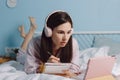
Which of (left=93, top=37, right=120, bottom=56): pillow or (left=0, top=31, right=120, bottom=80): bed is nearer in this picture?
(left=0, top=31, right=120, bottom=80): bed

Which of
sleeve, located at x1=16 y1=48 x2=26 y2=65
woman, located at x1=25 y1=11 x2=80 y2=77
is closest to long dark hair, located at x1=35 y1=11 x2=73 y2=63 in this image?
woman, located at x1=25 y1=11 x2=80 y2=77

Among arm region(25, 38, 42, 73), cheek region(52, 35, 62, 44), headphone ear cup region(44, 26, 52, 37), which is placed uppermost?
headphone ear cup region(44, 26, 52, 37)

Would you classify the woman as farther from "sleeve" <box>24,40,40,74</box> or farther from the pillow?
the pillow

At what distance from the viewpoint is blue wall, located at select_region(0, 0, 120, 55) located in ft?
7.63

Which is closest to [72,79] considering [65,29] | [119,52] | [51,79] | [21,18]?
[51,79]

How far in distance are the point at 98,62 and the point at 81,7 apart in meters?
1.22

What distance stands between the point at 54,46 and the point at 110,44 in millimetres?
903

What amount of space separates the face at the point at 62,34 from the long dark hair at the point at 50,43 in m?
0.02

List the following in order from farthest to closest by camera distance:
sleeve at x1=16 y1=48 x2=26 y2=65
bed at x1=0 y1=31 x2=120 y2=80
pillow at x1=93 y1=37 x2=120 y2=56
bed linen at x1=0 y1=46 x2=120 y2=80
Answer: pillow at x1=93 y1=37 x2=120 y2=56 < bed at x1=0 y1=31 x2=120 y2=80 < sleeve at x1=16 y1=48 x2=26 y2=65 < bed linen at x1=0 y1=46 x2=120 y2=80

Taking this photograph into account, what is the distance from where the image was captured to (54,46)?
1.56 meters

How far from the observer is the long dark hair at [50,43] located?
58.4 inches

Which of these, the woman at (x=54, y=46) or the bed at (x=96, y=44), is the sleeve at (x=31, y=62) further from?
the bed at (x=96, y=44)

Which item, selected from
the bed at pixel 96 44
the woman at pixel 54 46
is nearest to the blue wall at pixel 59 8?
the bed at pixel 96 44

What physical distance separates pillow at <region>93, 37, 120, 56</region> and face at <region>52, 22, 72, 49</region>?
0.86 metres
